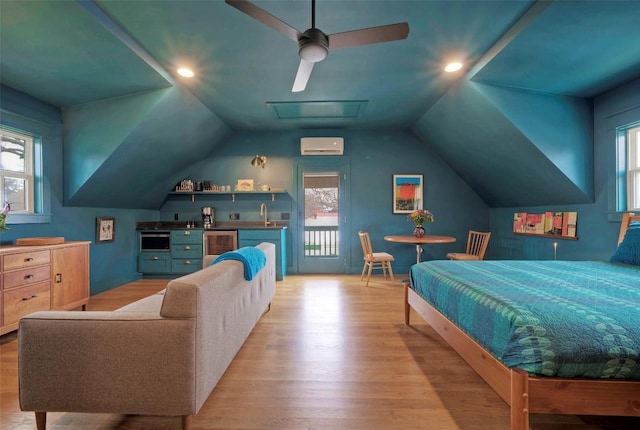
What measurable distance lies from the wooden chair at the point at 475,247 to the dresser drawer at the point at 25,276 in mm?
5137

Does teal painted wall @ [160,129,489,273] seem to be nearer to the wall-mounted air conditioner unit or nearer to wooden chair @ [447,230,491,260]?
the wall-mounted air conditioner unit

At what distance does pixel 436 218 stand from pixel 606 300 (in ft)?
12.5

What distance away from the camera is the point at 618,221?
2930 millimetres

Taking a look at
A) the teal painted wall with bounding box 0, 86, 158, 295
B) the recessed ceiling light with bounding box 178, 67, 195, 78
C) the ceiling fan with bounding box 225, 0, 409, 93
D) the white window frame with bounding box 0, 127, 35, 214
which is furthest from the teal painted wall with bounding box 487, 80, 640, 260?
the white window frame with bounding box 0, 127, 35, 214

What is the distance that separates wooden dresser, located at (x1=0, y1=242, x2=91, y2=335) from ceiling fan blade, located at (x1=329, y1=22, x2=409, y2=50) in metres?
3.26

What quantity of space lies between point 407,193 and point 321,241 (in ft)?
6.16

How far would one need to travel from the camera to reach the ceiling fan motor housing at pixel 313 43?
5.95 ft

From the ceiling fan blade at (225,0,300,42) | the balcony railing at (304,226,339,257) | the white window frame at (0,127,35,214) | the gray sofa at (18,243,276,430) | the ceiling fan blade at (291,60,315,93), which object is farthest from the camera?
the balcony railing at (304,226,339,257)

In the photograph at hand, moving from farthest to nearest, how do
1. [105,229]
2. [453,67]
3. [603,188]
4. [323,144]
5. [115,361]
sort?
[323,144] → [105,229] → [603,188] → [453,67] → [115,361]

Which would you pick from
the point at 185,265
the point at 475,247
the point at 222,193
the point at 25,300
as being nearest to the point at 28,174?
the point at 25,300

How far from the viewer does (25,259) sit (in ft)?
8.04

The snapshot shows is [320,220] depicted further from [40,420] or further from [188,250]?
[40,420]

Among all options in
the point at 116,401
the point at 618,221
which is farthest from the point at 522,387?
the point at 618,221

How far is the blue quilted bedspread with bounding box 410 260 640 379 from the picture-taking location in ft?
3.59
